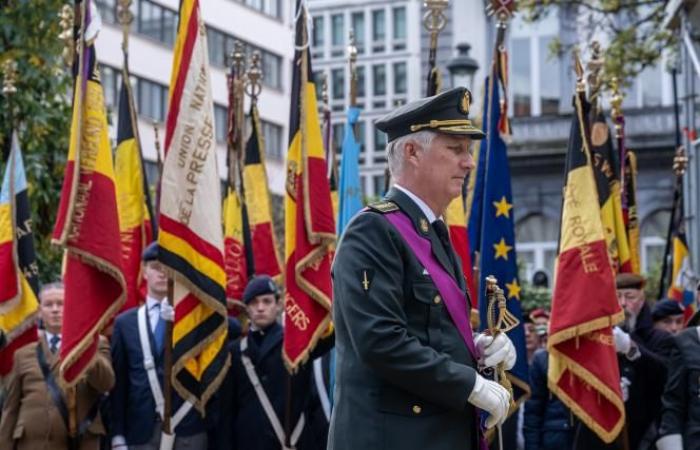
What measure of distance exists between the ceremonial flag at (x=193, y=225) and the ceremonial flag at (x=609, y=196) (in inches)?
128

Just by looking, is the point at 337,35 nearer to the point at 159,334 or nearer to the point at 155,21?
the point at 155,21

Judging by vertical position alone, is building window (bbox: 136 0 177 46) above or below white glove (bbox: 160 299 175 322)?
above

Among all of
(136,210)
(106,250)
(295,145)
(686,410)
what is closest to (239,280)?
(136,210)

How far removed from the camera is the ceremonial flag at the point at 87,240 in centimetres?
929

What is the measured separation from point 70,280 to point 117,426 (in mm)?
1022

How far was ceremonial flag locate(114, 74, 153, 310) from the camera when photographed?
11.5 meters

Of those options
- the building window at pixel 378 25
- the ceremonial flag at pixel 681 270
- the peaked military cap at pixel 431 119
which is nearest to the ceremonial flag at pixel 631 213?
the ceremonial flag at pixel 681 270

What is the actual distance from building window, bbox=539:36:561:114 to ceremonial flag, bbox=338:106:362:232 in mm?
24984

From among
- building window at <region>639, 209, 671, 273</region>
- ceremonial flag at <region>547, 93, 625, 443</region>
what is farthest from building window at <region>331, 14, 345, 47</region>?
ceremonial flag at <region>547, 93, 625, 443</region>

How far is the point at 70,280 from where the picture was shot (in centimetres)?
949

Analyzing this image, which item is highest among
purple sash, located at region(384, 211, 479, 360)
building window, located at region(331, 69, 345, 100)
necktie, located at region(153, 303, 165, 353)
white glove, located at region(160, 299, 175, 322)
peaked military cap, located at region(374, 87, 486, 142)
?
building window, located at region(331, 69, 345, 100)

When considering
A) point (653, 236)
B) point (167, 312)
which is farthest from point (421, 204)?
point (653, 236)

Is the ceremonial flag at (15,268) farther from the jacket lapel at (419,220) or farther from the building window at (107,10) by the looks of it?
the building window at (107,10)

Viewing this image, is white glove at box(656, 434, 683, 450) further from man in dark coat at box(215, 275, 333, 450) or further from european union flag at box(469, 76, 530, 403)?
man in dark coat at box(215, 275, 333, 450)
